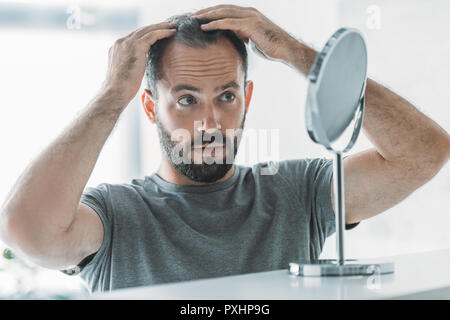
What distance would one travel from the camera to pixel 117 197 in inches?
48.0

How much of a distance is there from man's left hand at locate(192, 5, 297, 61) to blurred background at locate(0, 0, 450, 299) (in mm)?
1346

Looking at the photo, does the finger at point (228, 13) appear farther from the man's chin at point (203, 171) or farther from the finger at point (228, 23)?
the man's chin at point (203, 171)

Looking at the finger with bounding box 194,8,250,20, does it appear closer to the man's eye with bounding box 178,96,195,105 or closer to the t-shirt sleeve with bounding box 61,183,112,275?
the man's eye with bounding box 178,96,195,105

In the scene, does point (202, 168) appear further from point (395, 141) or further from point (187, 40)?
point (395, 141)

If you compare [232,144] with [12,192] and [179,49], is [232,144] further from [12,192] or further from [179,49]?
[12,192]

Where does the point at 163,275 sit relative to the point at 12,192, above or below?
below

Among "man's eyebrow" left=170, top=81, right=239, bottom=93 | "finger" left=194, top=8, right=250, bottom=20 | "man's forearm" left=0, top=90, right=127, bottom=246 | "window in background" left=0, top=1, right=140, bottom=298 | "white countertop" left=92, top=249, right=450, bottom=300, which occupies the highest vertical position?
"window in background" left=0, top=1, right=140, bottom=298

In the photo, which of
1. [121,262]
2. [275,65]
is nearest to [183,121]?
[121,262]

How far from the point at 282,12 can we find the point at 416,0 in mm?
786

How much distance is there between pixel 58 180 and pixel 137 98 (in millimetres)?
2049

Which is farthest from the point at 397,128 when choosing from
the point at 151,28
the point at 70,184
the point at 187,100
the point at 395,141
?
the point at 70,184

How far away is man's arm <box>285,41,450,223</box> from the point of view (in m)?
1.16

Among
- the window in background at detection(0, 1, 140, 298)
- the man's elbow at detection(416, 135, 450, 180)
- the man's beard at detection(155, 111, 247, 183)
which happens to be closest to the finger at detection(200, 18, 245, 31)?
the man's beard at detection(155, 111, 247, 183)

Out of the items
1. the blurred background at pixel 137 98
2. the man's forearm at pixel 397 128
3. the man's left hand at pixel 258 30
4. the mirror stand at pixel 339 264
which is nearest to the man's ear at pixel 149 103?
the man's left hand at pixel 258 30
